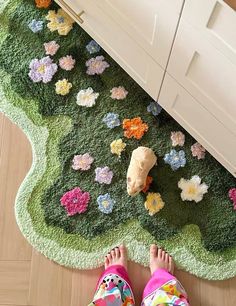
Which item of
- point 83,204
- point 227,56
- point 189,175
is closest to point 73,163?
point 83,204

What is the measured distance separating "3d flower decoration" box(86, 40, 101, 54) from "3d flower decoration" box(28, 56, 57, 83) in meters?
0.12

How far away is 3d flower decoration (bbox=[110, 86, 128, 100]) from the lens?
1230 mm

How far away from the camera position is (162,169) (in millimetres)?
1179

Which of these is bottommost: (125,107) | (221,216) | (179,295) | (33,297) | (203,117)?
(33,297)

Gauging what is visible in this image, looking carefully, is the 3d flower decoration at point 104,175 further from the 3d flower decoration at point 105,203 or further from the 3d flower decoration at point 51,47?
the 3d flower decoration at point 51,47

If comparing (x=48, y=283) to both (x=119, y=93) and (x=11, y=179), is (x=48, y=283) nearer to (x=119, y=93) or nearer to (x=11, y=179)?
(x=11, y=179)

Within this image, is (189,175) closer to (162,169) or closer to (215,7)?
(162,169)

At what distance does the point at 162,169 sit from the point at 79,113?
0.30 metres

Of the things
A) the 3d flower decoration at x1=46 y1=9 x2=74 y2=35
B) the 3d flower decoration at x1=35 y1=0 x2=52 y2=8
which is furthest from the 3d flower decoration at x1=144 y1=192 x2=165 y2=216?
the 3d flower decoration at x1=35 y1=0 x2=52 y2=8

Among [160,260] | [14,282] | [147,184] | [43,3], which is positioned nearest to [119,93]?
[147,184]

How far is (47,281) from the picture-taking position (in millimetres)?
1133

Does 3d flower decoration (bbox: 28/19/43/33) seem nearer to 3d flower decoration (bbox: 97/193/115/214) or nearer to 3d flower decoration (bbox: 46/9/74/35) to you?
3d flower decoration (bbox: 46/9/74/35)

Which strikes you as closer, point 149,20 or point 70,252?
point 149,20

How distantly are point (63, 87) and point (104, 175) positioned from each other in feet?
1.00
